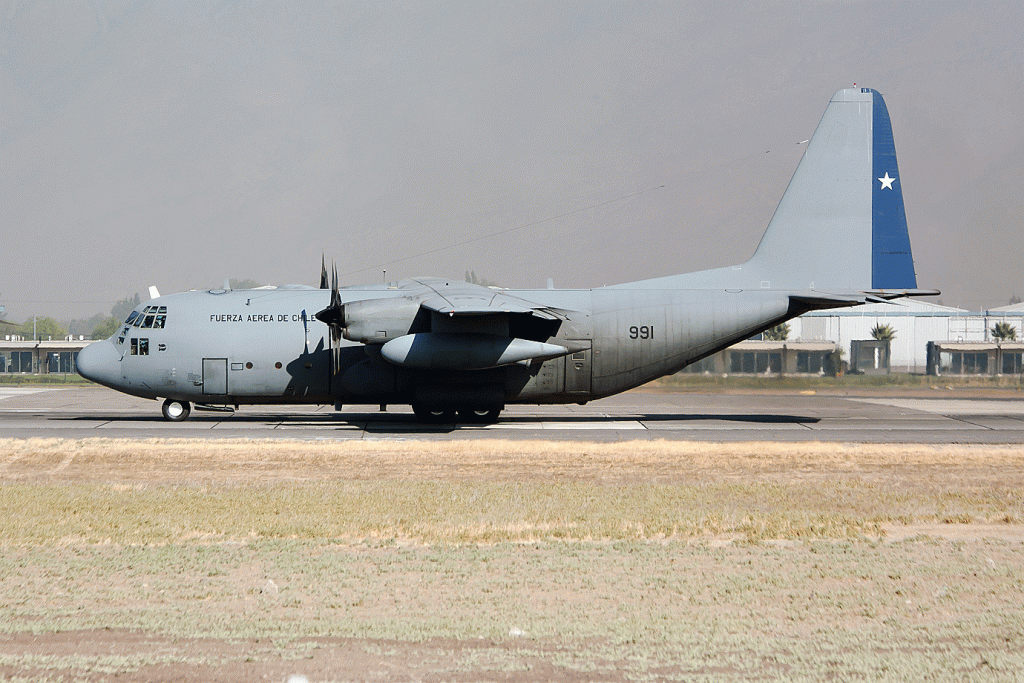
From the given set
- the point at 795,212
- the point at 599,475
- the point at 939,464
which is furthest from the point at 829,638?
the point at 795,212

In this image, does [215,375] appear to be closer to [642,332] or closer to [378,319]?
[378,319]

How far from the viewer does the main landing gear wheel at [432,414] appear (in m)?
29.6

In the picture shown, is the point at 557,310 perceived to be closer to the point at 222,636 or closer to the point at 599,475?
the point at 599,475

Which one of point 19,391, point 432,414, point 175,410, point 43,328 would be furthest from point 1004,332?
point 43,328

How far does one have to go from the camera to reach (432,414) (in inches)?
1211

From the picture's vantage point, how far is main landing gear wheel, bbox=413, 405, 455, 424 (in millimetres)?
29562

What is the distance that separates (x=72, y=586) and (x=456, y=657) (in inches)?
206

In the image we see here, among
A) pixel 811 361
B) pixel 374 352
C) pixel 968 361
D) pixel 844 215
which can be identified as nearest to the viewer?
pixel 374 352

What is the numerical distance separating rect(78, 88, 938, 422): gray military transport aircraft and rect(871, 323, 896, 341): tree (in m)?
63.8

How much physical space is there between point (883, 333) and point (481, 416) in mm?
71856

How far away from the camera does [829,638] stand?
27.6ft

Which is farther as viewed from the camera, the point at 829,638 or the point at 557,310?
the point at 557,310

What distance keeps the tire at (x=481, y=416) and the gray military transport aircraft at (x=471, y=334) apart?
7 cm

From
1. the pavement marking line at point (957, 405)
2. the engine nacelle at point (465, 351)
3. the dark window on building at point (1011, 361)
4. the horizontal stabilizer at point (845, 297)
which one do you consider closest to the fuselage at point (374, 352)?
the horizontal stabilizer at point (845, 297)
